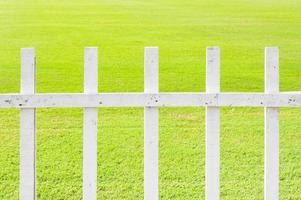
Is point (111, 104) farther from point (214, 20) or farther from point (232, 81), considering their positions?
point (214, 20)

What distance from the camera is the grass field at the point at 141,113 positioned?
601 cm

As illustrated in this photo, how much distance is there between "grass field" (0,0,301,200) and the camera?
6.01 m

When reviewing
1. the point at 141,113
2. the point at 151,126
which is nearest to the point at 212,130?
the point at 151,126

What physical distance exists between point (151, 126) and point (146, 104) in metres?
0.18

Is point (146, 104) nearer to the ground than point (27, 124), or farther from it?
farther from it

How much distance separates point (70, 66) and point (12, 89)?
10.9 ft

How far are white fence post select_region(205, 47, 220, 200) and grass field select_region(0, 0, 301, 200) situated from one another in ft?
3.51

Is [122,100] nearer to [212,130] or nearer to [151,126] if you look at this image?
[151,126]

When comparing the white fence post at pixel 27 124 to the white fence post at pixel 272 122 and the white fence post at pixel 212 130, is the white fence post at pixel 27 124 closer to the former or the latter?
the white fence post at pixel 212 130

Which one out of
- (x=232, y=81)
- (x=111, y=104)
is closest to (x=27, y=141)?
(x=111, y=104)

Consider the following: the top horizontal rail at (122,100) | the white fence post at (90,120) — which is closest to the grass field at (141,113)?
the white fence post at (90,120)

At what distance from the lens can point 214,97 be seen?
4.48m

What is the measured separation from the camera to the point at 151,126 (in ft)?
14.6

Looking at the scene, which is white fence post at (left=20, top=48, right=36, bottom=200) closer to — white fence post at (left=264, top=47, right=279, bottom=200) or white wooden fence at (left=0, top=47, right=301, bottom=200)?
white wooden fence at (left=0, top=47, right=301, bottom=200)
